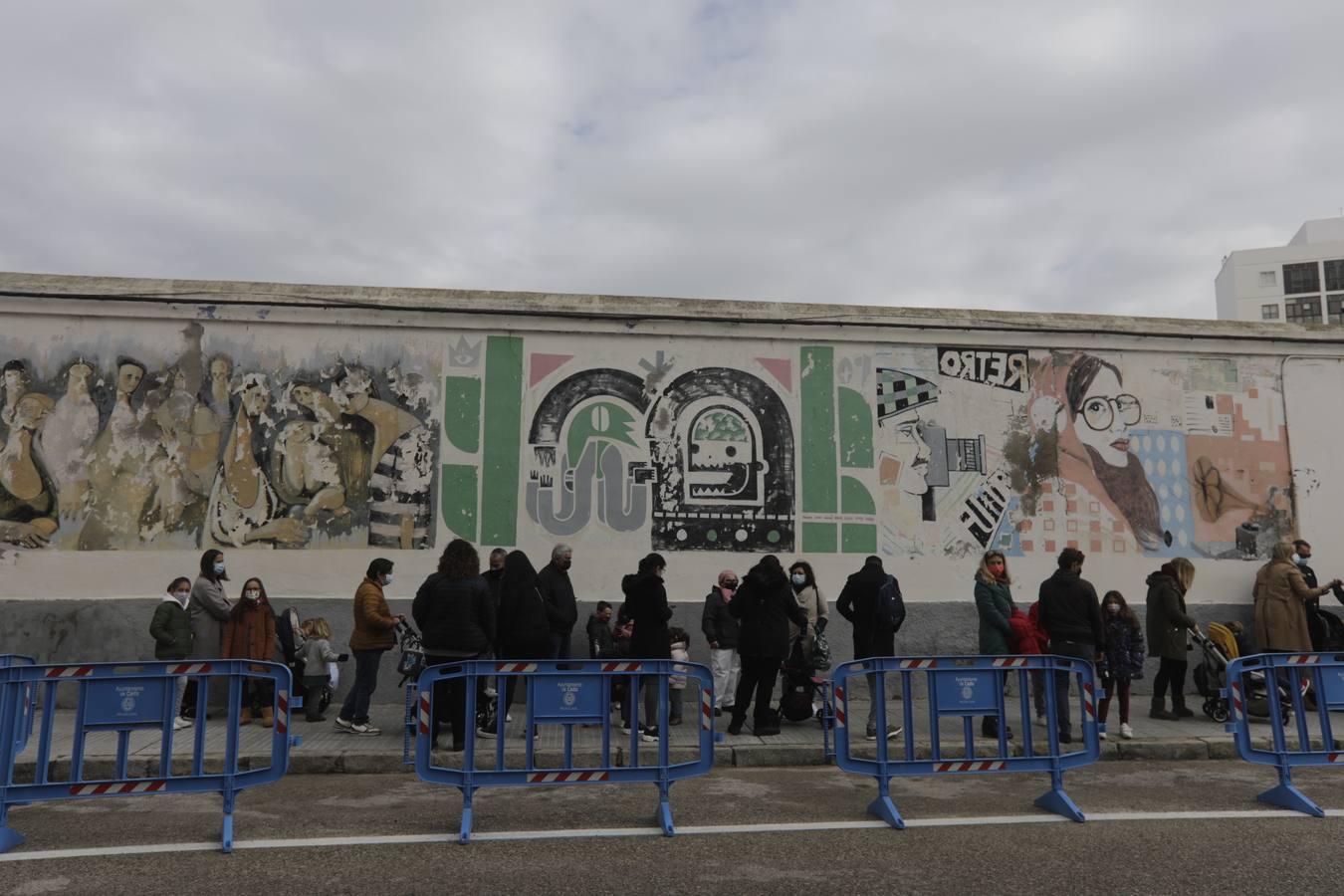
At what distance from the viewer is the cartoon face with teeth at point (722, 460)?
11.6 meters

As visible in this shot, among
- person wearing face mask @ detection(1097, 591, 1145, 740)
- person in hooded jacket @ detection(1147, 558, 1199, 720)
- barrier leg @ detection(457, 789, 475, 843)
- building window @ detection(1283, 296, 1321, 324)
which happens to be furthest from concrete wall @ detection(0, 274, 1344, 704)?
building window @ detection(1283, 296, 1321, 324)

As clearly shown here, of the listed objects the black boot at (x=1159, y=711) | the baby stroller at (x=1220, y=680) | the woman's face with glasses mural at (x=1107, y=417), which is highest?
the woman's face with glasses mural at (x=1107, y=417)

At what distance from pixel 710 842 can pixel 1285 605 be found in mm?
8468

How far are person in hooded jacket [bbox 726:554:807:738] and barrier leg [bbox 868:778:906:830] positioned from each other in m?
2.60

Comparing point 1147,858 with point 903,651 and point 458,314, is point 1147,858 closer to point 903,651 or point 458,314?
point 903,651

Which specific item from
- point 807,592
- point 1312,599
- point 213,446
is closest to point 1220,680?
point 1312,599

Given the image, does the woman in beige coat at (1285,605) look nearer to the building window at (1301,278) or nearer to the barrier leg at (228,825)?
the barrier leg at (228,825)

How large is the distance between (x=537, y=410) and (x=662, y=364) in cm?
168

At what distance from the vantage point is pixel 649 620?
28.6 feet

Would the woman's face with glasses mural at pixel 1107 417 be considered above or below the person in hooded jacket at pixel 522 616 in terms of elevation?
above

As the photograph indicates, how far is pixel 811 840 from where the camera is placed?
17.8ft

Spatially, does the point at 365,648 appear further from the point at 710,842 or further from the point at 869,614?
the point at 869,614

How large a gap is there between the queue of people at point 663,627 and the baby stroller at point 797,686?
0.05 m

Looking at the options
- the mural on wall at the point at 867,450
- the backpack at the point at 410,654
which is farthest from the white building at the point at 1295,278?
the backpack at the point at 410,654
